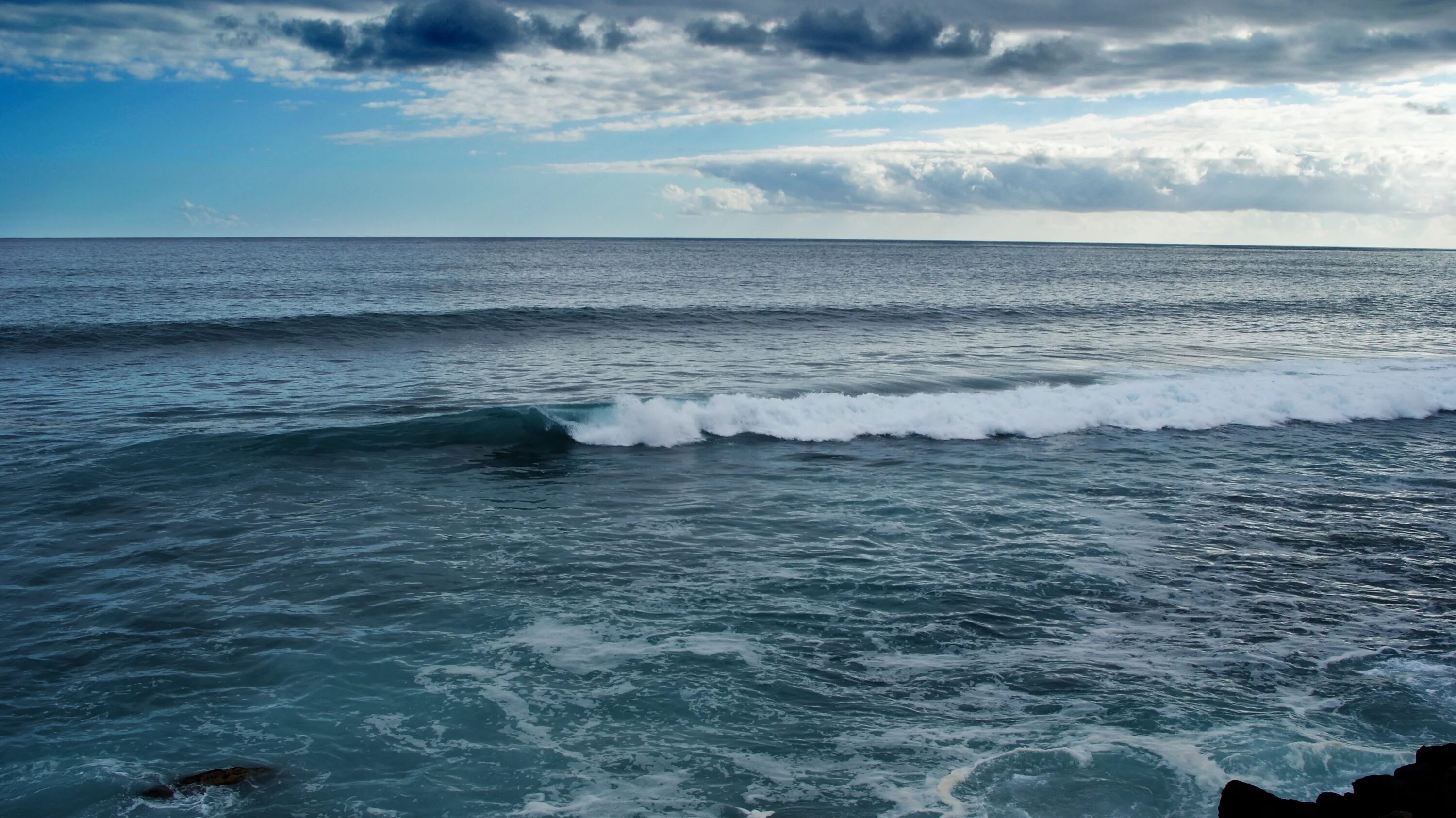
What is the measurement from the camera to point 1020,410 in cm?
2212

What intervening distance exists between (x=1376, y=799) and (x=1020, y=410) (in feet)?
53.4

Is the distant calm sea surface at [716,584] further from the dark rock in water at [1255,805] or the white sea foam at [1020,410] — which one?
the dark rock in water at [1255,805]

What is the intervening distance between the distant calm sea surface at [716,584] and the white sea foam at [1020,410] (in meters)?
0.12

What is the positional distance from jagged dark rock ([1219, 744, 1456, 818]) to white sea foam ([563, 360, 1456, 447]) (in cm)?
1423

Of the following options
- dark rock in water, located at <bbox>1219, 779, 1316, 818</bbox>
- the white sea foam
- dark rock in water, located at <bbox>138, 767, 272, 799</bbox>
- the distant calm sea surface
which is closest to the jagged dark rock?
dark rock in water, located at <bbox>1219, 779, 1316, 818</bbox>

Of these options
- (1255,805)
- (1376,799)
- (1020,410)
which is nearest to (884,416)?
(1020,410)

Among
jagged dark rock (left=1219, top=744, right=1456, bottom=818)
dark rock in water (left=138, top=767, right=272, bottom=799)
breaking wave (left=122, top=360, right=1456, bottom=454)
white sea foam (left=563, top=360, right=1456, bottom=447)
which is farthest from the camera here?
white sea foam (left=563, top=360, right=1456, bottom=447)

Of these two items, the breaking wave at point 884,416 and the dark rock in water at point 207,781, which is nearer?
the dark rock in water at point 207,781

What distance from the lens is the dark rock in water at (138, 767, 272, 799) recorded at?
24.5 feet

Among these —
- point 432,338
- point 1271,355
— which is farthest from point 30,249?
point 1271,355

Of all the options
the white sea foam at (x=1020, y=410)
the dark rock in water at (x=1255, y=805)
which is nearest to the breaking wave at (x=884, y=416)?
the white sea foam at (x=1020, y=410)

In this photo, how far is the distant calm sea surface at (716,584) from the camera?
792 cm

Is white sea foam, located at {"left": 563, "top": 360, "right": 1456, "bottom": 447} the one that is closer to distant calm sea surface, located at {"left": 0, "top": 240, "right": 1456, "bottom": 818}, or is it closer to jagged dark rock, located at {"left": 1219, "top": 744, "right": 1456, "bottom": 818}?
distant calm sea surface, located at {"left": 0, "top": 240, "right": 1456, "bottom": 818}

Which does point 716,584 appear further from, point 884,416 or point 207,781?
point 884,416
